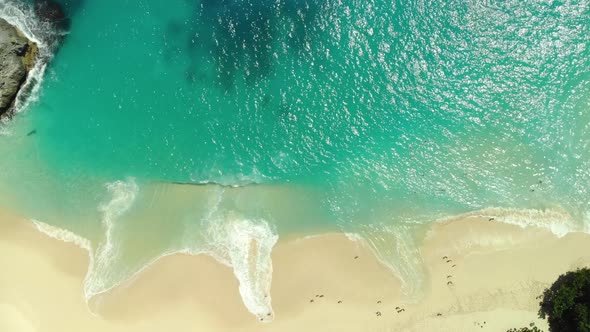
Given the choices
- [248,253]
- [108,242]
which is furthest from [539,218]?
[108,242]

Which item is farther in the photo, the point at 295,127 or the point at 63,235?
the point at 295,127

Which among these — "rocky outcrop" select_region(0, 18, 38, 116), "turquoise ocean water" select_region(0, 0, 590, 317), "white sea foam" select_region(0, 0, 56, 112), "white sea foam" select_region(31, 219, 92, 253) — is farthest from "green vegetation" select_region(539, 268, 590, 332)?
"rocky outcrop" select_region(0, 18, 38, 116)

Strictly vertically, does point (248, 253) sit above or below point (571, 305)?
above

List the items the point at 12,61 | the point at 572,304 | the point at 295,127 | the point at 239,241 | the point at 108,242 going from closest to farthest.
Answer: the point at 572,304 < the point at 239,241 < the point at 108,242 < the point at 295,127 < the point at 12,61

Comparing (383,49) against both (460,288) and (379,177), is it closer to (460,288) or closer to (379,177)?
(379,177)

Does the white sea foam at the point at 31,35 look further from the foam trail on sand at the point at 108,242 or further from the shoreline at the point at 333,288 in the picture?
the shoreline at the point at 333,288

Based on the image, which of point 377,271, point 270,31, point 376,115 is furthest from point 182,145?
point 377,271

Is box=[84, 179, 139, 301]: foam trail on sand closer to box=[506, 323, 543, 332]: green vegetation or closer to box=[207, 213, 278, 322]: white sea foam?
box=[207, 213, 278, 322]: white sea foam

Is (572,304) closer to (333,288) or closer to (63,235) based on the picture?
(333,288)
